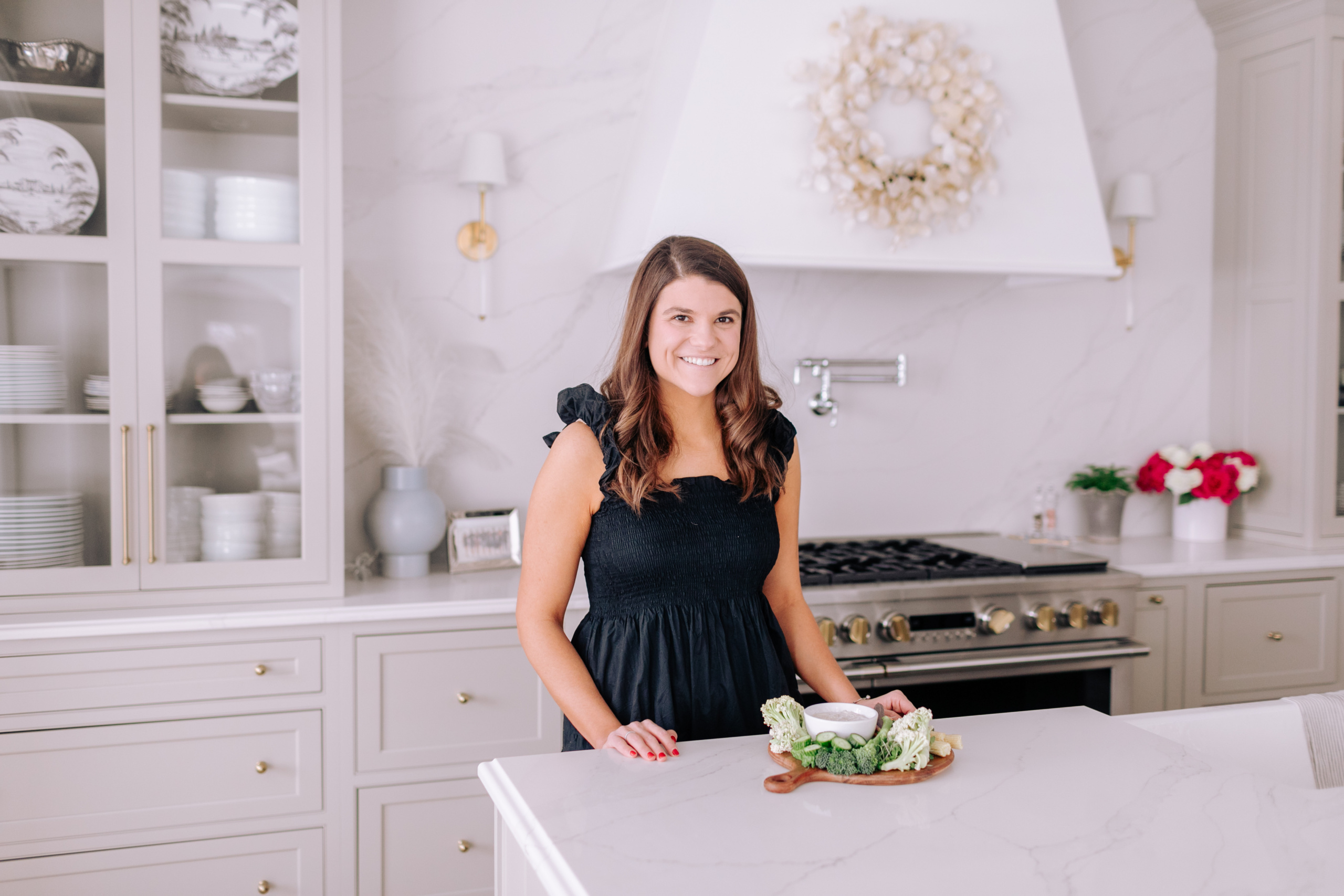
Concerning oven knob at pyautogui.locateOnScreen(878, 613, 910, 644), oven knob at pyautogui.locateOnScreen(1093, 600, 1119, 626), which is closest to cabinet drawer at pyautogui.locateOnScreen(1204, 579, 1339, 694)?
oven knob at pyautogui.locateOnScreen(1093, 600, 1119, 626)

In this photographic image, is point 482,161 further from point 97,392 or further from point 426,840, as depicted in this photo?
point 426,840

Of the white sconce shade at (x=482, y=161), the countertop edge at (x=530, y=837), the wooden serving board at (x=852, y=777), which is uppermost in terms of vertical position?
the white sconce shade at (x=482, y=161)

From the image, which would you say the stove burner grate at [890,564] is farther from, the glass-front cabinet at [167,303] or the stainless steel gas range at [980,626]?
the glass-front cabinet at [167,303]

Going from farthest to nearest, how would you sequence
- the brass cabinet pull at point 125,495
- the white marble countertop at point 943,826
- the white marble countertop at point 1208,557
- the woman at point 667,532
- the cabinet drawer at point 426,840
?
the white marble countertop at point 1208,557
the cabinet drawer at point 426,840
the brass cabinet pull at point 125,495
the woman at point 667,532
the white marble countertop at point 943,826

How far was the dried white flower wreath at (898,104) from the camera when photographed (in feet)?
8.82

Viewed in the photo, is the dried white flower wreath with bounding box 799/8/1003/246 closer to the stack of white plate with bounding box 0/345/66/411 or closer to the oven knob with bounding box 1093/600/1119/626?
the oven knob with bounding box 1093/600/1119/626

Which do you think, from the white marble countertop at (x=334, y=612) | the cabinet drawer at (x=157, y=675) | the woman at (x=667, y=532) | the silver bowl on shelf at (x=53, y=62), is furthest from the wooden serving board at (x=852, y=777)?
the silver bowl on shelf at (x=53, y=62)

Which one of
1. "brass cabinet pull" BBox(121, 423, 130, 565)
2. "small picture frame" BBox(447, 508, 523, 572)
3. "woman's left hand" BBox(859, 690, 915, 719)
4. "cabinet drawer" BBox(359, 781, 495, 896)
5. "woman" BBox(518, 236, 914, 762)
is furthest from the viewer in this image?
"small picture frame" BBox(447, 508, 523, 572)

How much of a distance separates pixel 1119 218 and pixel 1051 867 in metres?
2.96

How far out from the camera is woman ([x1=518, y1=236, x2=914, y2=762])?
169 cm

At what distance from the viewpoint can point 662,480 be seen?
1.71 metres

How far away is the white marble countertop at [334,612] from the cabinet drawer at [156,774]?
0.22m

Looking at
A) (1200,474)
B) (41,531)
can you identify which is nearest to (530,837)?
(41,531)

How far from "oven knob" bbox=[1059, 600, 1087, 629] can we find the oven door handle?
0.25 ft
